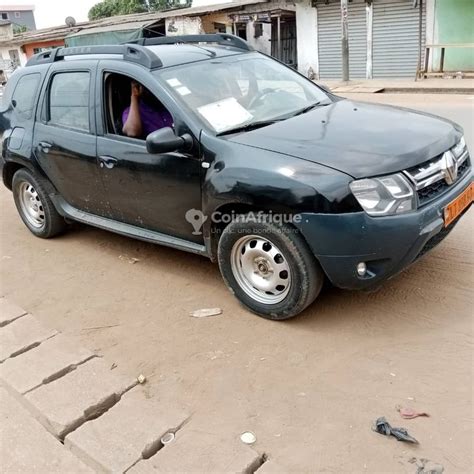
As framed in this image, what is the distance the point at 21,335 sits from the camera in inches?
139

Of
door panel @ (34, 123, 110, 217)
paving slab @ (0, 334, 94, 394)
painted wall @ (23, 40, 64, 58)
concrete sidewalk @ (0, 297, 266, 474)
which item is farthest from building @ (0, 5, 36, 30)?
concrete sidewalk @ (0, 297, 266, 474)

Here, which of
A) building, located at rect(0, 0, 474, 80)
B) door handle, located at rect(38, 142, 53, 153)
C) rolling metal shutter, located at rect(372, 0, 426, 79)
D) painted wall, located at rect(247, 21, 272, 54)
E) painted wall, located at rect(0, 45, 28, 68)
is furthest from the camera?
painted wall, located at rect(0, 45, 28, 68)

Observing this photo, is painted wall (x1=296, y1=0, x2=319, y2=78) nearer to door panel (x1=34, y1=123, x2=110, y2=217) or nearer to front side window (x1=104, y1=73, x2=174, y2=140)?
door panel (x1=34, y1=123, x2=110, y2=217)

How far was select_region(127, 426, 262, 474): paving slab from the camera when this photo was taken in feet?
7.70

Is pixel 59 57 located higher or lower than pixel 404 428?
higher

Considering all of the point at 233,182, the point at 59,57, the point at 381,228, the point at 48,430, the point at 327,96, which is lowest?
the point at 48,430

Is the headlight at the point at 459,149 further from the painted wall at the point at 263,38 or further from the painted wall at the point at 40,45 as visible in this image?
the painted wall at the point at 40,45

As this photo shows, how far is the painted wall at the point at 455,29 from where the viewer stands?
15875 mm

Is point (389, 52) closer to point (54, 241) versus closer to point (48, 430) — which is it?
point (54, 241)

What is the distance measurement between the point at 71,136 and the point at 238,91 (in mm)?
1551

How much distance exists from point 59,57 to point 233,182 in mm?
2537

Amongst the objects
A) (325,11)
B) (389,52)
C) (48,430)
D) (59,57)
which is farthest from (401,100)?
(48,430)

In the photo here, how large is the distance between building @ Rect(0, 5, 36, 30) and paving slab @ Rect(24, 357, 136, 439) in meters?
82.3

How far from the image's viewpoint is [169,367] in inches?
123
